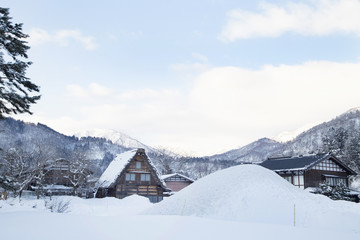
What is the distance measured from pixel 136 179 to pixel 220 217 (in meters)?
29.4

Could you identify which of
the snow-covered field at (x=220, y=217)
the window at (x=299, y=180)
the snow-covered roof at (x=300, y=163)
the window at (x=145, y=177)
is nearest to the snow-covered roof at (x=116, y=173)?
the window at (x=145, y=177)

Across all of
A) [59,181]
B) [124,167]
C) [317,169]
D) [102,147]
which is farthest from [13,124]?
[317,169]

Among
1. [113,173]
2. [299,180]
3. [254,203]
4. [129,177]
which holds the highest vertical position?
[113,173]

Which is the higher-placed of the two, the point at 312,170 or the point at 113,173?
the point at 312,170

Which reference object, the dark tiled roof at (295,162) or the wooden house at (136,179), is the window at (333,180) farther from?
the wooden house at (136,179)

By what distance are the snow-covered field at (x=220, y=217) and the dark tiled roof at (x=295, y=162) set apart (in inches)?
905

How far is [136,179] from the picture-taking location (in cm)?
4388

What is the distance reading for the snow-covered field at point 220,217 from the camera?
33.6 ft

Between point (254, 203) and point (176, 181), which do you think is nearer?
point (254, 203)

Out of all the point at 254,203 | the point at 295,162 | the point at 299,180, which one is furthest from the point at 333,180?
the point at 254,203

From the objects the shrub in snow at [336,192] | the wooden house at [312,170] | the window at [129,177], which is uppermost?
the wooden house at [312,170]

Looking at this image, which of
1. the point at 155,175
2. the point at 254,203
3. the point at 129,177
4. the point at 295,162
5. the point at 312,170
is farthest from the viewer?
the point at 295,162

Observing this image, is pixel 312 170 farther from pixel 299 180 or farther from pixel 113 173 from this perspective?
pixel 113 173

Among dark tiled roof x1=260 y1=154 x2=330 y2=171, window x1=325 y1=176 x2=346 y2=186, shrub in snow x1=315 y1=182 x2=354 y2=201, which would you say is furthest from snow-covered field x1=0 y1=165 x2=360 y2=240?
window x1=325 y1=176 x2=346 y2=186
